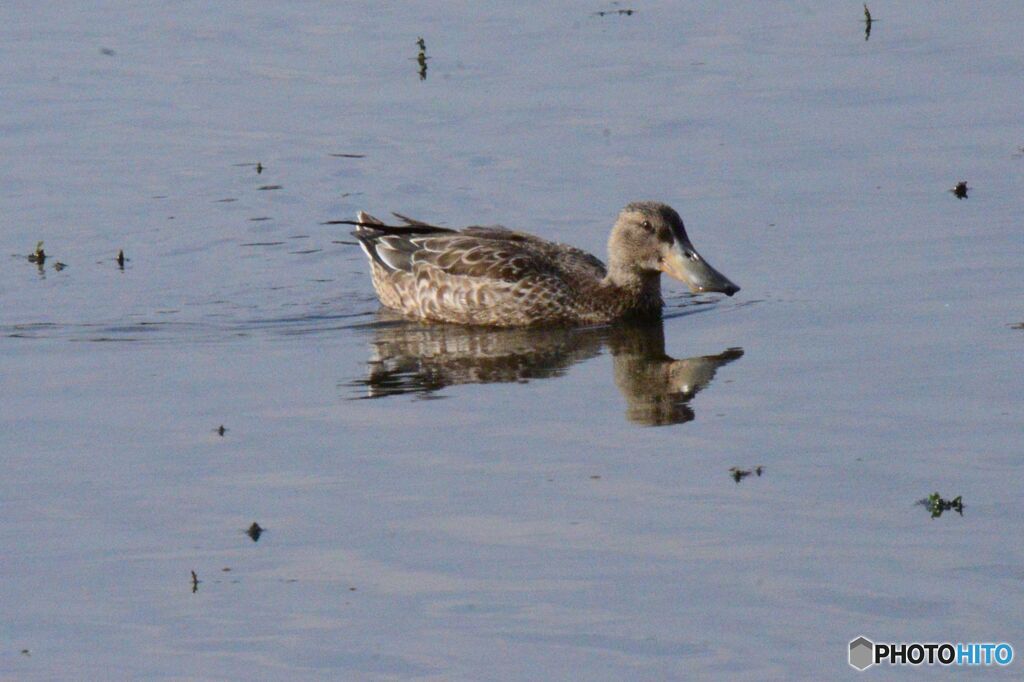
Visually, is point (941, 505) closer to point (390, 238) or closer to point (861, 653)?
point (861, 653)

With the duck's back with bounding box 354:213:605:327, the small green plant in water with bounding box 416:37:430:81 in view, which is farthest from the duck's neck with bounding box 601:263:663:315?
the small green plant in water with bounding box 416:37:430:81

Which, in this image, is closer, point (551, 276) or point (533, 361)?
point (533, 361)

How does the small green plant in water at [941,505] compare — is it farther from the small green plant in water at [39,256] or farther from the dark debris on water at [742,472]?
the small green plant in water at [39,256]

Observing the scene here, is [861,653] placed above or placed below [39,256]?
below

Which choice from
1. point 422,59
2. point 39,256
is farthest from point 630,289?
point 422,59

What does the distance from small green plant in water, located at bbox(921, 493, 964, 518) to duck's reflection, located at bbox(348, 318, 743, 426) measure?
1.99m

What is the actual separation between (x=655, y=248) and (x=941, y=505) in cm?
491

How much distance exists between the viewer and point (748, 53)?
60.4 feet

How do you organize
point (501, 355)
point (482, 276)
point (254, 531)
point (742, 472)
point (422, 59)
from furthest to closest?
1. point (422, 59)
2. point (482, 276)
3. point (501, 355)
4. point (742, 472)
5. point (254, 531)

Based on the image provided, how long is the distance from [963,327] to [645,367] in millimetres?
1846

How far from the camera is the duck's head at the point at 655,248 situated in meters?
13.0

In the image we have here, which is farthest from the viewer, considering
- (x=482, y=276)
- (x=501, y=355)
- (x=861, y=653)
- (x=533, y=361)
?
(x=482, y=276)

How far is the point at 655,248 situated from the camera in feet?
43.4

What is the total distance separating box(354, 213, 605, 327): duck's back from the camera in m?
13.2
